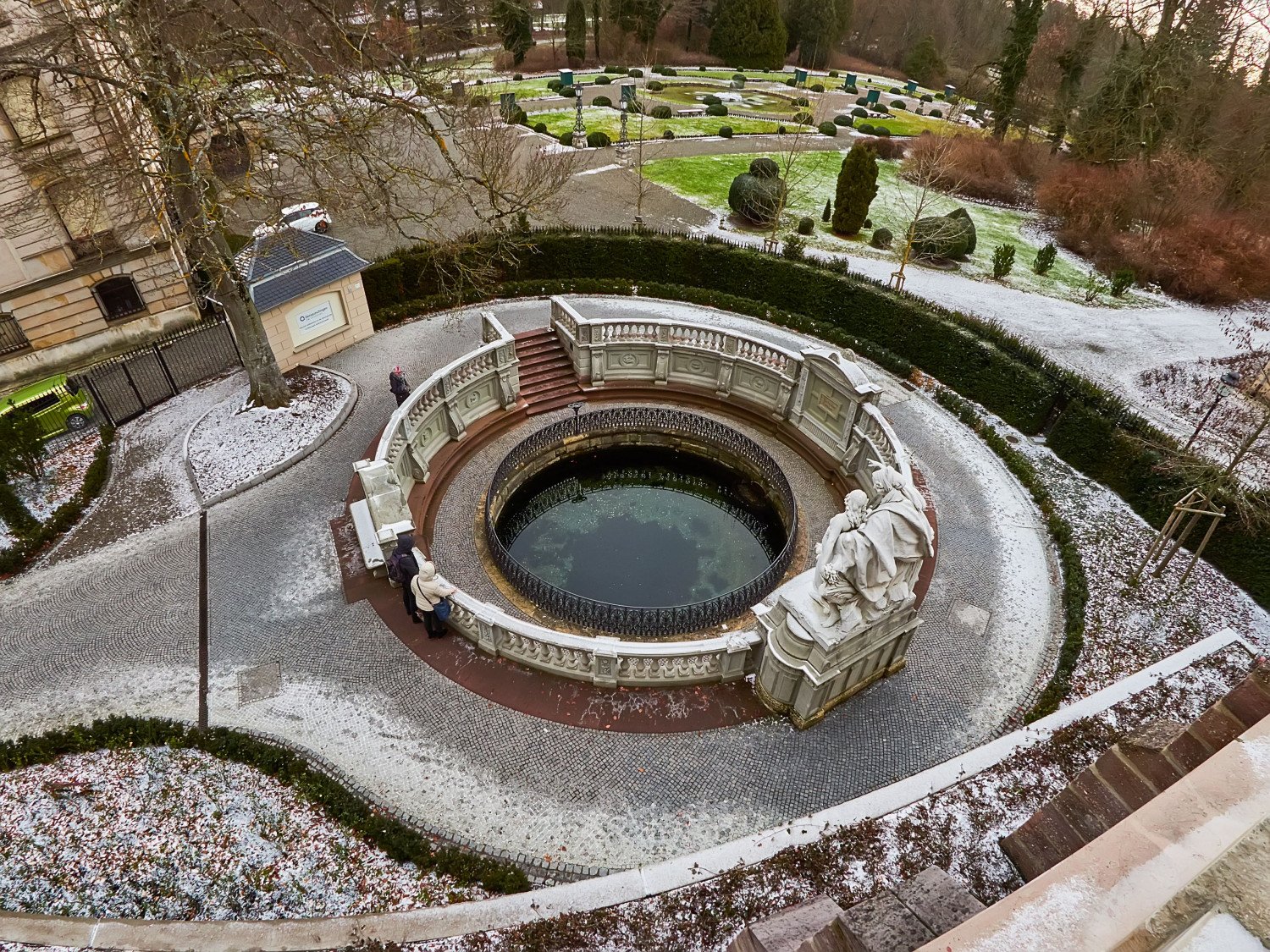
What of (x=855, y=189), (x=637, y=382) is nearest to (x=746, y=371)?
(x=637, y=382)

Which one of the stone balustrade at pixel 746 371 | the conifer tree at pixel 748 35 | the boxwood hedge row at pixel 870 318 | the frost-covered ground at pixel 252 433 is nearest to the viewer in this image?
the boxwood hedge row at pixel 870 318

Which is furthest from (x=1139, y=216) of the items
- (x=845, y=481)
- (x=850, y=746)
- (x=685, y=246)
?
(x=850, y=746)

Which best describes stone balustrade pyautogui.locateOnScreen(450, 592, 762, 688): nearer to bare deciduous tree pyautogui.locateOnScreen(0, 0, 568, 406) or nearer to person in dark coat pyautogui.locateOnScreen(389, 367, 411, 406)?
person in dark coat pyautogui.locateOnScreen(389, 367, 411, 406)

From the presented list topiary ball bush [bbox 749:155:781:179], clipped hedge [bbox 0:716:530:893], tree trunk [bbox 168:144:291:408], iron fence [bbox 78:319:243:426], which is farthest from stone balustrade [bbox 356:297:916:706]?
topiary ball bush [bbox 749:155:781:179]

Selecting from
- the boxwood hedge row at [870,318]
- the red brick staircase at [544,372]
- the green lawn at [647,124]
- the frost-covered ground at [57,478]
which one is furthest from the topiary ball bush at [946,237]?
the frost-covered ground at [57,478]

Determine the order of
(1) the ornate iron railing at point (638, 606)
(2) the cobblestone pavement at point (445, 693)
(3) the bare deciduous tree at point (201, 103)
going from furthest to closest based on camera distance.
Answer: (3) the bare deciduous tree at point (201, 103)
(1) the ornate iron railing at point (638, 606)
(2) the cobblestone pavement at point (445, 693)

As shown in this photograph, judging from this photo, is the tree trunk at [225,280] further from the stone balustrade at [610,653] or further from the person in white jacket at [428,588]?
the stone balustrade at [610,653]
